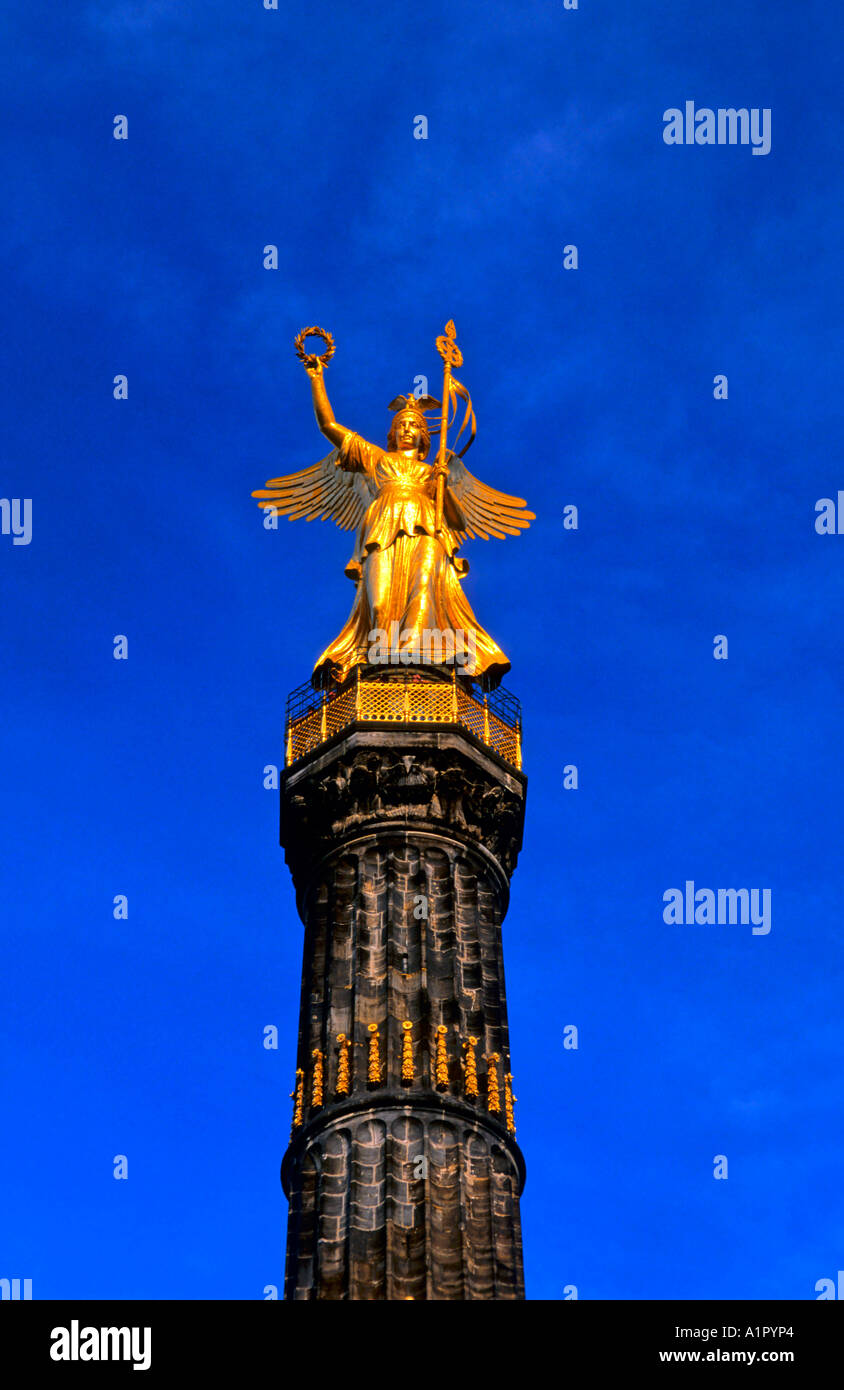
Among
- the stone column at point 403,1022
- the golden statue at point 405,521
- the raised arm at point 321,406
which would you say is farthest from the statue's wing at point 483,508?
the stone column at point 403,1022

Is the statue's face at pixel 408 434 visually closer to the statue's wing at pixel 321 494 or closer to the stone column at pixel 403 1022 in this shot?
the statue's wing at pixel 321 494

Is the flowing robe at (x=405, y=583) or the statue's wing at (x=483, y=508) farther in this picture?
the statue's wing at (x=483, y=508)

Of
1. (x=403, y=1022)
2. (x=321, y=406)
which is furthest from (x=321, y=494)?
(x=403, y=1022)

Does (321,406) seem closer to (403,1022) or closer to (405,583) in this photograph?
(405,583)

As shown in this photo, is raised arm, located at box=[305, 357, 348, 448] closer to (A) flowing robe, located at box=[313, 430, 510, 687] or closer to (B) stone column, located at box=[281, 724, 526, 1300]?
(A) flowing robe, located at box=[313, 430, 510, 687]
